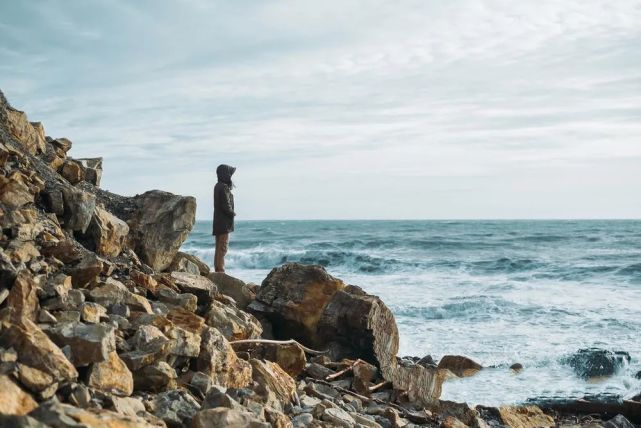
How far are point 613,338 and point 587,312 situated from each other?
9.87 feet

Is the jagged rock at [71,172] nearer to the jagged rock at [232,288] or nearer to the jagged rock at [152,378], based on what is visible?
the jagged rock at [232,288]

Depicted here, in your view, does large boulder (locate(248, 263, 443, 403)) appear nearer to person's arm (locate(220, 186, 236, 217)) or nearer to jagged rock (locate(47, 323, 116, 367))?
person's arm (locate(220, 186, 236, 217))

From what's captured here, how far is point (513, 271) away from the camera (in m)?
27.6

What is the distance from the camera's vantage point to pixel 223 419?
3.81 meters

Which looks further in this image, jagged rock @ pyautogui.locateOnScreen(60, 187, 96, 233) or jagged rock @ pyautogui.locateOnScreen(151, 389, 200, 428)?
jagged rock @ pyautogui.locateOnScreen(60, 187, 96, 233)

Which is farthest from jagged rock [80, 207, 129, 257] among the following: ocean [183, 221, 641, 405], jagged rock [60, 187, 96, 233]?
ocean [183, 221, 641, 405]

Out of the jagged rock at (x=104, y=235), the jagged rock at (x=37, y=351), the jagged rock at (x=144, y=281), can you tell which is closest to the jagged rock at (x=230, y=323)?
the jagged rock at (x=144, y=281)

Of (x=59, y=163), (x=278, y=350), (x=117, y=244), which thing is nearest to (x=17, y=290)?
(x=117, y=244)

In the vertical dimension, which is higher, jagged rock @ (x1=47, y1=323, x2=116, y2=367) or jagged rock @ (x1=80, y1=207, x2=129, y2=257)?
jagged rock @ (x1=80, y1=207, x2=129, y2=257)

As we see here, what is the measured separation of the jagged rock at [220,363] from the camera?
194 inches

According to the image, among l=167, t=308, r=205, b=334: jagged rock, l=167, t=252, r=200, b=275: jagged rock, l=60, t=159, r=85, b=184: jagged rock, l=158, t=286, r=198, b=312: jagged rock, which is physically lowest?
l=167, t=308, r=205, b=334: jagged rock

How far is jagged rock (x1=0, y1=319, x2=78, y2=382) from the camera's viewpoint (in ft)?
11.7

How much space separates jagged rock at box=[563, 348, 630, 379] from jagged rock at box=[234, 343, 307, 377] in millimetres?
6629

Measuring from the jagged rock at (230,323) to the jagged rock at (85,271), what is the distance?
1.39 metres
